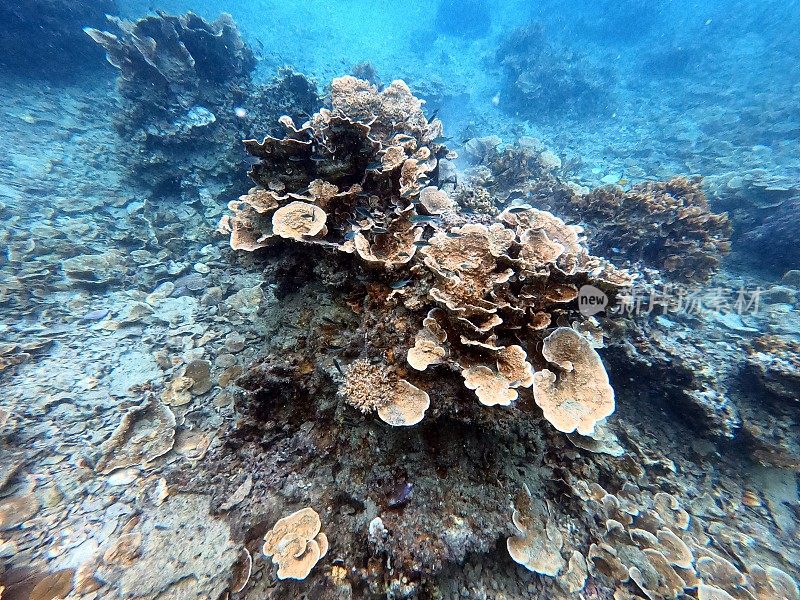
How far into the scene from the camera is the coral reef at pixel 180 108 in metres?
8.23

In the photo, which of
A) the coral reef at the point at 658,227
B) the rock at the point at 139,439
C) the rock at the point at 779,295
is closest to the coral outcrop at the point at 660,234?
the coral reef at the point at 658,227

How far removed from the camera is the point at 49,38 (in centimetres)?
1121

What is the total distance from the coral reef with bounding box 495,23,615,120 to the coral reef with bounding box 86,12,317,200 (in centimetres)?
1291

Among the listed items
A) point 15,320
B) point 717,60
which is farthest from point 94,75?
point 717,60

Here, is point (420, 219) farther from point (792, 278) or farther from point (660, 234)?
point (792, 278)

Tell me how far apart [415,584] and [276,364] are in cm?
214

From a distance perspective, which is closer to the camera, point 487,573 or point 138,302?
point 487,573

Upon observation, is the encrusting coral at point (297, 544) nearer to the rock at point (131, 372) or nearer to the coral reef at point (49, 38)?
the rock at point (131, 372)

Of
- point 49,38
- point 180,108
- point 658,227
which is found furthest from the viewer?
point 49,38

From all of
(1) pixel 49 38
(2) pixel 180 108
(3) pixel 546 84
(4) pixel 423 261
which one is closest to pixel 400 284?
(4) pixel 423 261

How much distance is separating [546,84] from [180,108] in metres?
17.4

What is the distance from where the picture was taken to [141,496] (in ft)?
10.6

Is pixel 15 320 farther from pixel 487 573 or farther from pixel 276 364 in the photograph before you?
pixel 487 573

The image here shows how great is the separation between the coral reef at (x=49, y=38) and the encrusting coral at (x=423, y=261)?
14.5 metres
